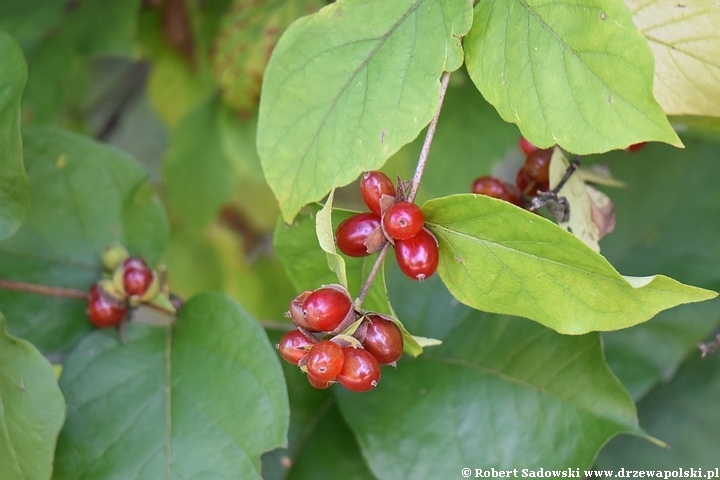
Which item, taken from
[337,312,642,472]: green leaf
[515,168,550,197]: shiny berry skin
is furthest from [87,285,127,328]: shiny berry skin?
[515,168,550,197]: shiny berry skin

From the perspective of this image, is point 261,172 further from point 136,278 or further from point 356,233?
point 356,233

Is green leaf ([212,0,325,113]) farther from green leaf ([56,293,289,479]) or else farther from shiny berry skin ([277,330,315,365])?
shiny berry skin ([277,330,315,365])

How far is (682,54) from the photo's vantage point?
0.62 meters

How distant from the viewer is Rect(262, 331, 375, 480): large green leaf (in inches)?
39.2

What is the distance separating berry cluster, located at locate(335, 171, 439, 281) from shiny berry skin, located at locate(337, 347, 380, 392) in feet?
0.30

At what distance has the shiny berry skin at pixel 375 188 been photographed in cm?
61

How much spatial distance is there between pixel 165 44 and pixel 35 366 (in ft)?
2.92

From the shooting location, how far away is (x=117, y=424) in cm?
82

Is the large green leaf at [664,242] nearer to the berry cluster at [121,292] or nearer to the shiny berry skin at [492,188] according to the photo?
the shiny berry skin at [492,188]

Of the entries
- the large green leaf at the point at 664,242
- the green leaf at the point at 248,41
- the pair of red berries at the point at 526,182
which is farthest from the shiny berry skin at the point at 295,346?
the green leaf at the point at 248,41

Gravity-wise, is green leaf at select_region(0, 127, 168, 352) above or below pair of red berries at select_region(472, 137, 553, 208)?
below

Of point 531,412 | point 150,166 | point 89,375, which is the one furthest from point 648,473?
point 150,166

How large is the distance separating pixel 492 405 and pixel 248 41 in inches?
30.8

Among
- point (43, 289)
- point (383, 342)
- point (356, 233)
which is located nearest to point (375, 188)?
point (356, 233)
